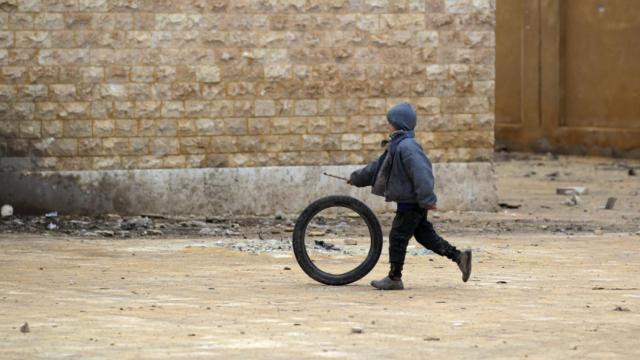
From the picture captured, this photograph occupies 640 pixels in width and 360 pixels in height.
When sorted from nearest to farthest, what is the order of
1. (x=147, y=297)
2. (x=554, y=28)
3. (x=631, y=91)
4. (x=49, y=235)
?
(x=147, y=297)
(x=49, y=235)
(x=631, y=91)
(x=554, y=28)

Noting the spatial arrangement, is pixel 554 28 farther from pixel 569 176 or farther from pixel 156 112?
pixel 156 112

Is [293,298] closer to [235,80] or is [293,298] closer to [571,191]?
[235,80]

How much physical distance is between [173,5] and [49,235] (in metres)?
3.18

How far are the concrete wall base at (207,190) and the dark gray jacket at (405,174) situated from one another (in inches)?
250

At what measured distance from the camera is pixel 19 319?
9023mm

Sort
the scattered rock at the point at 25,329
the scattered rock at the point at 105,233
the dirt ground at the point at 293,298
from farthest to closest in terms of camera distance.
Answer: the scattered rock at the point at 105,233, the scattered rock at the point at 25,329, the dirt ground at the point at 293,298

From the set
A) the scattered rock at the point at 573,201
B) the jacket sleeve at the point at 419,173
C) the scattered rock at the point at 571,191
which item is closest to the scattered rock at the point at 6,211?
the jacket sleeve at the point at 419,173

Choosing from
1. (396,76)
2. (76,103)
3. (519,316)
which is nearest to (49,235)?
(76,103)

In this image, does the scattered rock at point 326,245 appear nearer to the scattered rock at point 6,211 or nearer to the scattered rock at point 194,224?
the scattered rock at point 194,224

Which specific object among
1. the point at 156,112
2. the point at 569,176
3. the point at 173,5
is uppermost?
the point at 173,5

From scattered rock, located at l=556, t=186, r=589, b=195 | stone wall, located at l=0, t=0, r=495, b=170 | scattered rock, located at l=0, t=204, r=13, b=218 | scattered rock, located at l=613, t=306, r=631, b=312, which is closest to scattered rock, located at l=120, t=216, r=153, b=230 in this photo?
stone wall, located at l=0, t=0, r=495, b=170

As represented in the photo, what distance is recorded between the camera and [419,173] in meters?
10.6

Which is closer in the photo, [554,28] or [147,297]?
[147,297]

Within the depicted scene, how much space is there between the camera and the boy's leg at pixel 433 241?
10.8 m
